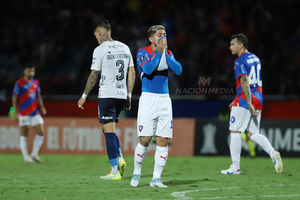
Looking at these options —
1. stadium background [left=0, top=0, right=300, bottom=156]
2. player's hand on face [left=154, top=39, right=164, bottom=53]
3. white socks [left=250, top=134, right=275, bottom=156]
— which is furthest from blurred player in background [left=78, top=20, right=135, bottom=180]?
stadium background [left=0, top=0, right=300, bottom=156]

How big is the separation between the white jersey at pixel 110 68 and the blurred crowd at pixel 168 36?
5688 mm

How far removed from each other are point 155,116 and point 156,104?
0.50ft

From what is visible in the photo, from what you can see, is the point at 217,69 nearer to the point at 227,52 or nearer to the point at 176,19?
the point at 227,52

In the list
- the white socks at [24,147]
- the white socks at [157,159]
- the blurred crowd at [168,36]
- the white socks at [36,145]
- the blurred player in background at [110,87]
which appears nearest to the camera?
the white socks at [157,159]

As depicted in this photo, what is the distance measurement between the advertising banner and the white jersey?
213 inches

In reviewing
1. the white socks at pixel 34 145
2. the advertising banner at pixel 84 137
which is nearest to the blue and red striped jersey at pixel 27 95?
the white socks at pixel 34 145

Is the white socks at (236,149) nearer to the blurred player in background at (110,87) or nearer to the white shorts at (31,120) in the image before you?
the blurred player in background at (110,87)

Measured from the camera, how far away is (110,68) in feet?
21.6

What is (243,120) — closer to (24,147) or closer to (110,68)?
(110,68)

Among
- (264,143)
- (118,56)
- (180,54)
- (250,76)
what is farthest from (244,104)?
(180,54)

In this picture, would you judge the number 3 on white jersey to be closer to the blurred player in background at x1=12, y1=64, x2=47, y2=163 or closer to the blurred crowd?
the blurred crowd

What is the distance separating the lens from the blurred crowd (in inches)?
518

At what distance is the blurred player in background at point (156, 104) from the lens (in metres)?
5.64

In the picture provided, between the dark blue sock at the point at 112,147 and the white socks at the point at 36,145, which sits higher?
the dark blue sock at the point at 112,147
